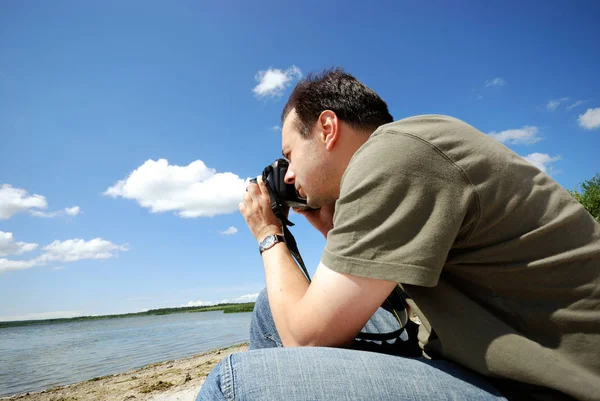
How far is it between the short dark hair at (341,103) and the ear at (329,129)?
0.04m

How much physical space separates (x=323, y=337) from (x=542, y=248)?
0.71 m

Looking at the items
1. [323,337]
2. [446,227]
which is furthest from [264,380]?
[446,227]

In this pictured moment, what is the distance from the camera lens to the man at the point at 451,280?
979mm

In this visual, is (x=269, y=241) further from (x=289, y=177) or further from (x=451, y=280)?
(x=451, y=280)

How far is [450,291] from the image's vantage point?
1.09 m

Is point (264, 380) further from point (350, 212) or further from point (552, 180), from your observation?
point (552, 180)

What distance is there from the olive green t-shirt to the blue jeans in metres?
0.08

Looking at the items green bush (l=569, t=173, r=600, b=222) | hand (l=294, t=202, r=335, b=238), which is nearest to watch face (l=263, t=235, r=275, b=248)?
hand (l=294, t=202, r=335, b=238)

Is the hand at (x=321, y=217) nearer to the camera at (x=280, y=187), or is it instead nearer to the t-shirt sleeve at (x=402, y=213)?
the camera at (x=280, y=187)

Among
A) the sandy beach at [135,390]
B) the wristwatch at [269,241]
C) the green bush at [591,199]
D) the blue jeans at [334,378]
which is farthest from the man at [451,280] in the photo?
the green bush at [591,199]

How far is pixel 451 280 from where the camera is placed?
1.13m

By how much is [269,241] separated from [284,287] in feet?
1.30

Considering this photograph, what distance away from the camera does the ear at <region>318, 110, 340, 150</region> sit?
176cm

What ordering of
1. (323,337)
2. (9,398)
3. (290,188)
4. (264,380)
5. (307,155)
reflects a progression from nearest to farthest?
1. (264,380)
2. (323,337)
3. (307,155)
4. (290,188)
5. (9,398)
